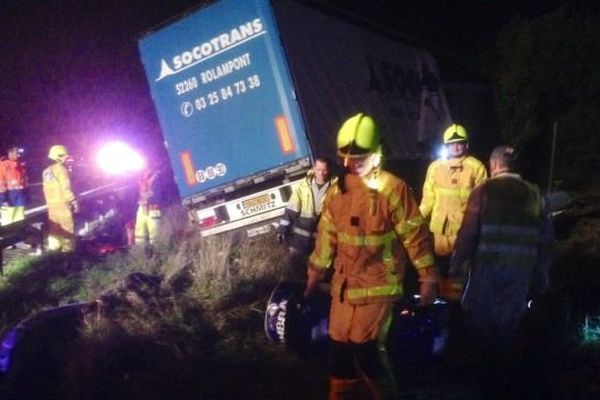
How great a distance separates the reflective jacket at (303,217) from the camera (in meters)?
6.59

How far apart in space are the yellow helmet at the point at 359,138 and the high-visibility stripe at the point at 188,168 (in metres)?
4.84

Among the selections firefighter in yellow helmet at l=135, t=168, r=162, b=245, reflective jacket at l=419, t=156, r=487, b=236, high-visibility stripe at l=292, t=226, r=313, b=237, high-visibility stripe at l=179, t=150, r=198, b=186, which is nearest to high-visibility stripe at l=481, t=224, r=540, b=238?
reflective jacket at l=419, t=156, r=487, b=236

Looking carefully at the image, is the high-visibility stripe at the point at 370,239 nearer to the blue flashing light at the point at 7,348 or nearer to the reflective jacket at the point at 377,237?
the reflective jacket at the point at 377,237

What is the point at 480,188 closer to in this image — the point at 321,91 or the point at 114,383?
the point at 114,383

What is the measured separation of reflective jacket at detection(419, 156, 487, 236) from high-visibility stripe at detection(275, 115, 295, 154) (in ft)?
5.66

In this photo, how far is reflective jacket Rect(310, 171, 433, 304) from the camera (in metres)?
3.51

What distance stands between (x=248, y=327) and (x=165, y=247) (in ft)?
9.45

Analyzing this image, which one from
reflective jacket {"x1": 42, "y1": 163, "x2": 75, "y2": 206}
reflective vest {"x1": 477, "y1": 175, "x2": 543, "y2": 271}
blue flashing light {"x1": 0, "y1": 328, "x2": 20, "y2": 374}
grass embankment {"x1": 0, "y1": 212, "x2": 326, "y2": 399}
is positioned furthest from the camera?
reflective jacket {"x1": 42, "y1": 163, "x2": 75, "y2": 206}

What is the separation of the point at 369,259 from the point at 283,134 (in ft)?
13.7

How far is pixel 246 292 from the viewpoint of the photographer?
6.58m

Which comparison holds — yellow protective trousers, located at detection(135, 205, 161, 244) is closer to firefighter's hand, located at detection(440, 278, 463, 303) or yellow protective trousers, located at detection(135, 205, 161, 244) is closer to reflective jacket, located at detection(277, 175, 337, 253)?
reflective jacket, located at detection(277, 175, 337, 253)

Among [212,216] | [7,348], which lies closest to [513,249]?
[7,348]

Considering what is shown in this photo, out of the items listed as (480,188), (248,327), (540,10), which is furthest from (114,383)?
(540,10)

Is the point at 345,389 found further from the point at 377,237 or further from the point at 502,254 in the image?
the point at 502,254
